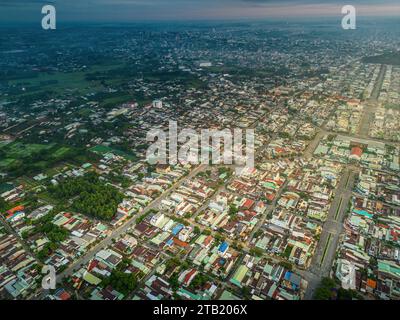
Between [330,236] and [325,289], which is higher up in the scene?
[330,236]

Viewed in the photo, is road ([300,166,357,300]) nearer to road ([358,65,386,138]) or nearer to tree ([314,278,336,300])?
tree ([314,278,336,300])

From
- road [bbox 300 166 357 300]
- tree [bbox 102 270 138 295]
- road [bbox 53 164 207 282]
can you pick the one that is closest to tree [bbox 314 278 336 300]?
road [bbox 300 166 357 300]

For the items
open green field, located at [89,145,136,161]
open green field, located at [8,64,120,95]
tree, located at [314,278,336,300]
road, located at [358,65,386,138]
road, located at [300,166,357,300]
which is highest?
open green field, located at [8,64,120,95]

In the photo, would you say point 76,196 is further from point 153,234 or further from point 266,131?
point 266,131

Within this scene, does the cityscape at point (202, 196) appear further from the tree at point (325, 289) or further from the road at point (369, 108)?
the road at point (369, 108)

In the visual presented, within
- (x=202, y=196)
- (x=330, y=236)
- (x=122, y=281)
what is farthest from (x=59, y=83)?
(x=330, y=236)

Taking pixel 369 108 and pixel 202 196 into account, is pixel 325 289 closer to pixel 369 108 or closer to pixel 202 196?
pixel 202 196

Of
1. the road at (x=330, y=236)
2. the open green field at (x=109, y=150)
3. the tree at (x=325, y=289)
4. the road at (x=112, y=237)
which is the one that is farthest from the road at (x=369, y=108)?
the open green field at (x=109, y=150)

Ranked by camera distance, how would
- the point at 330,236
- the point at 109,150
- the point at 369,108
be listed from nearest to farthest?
1. the point at 330,236
2. the point at 109,150
3. the point at 369,108
